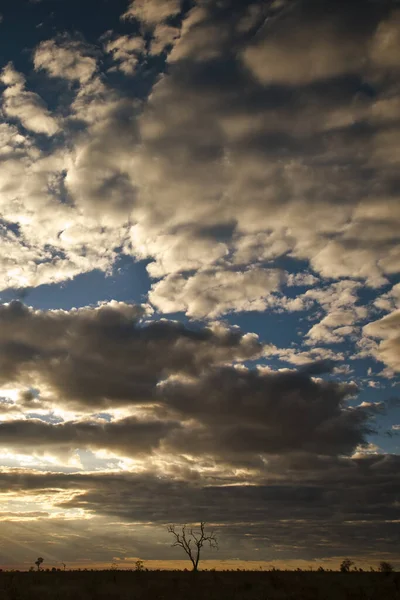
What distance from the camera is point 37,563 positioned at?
9738cm
